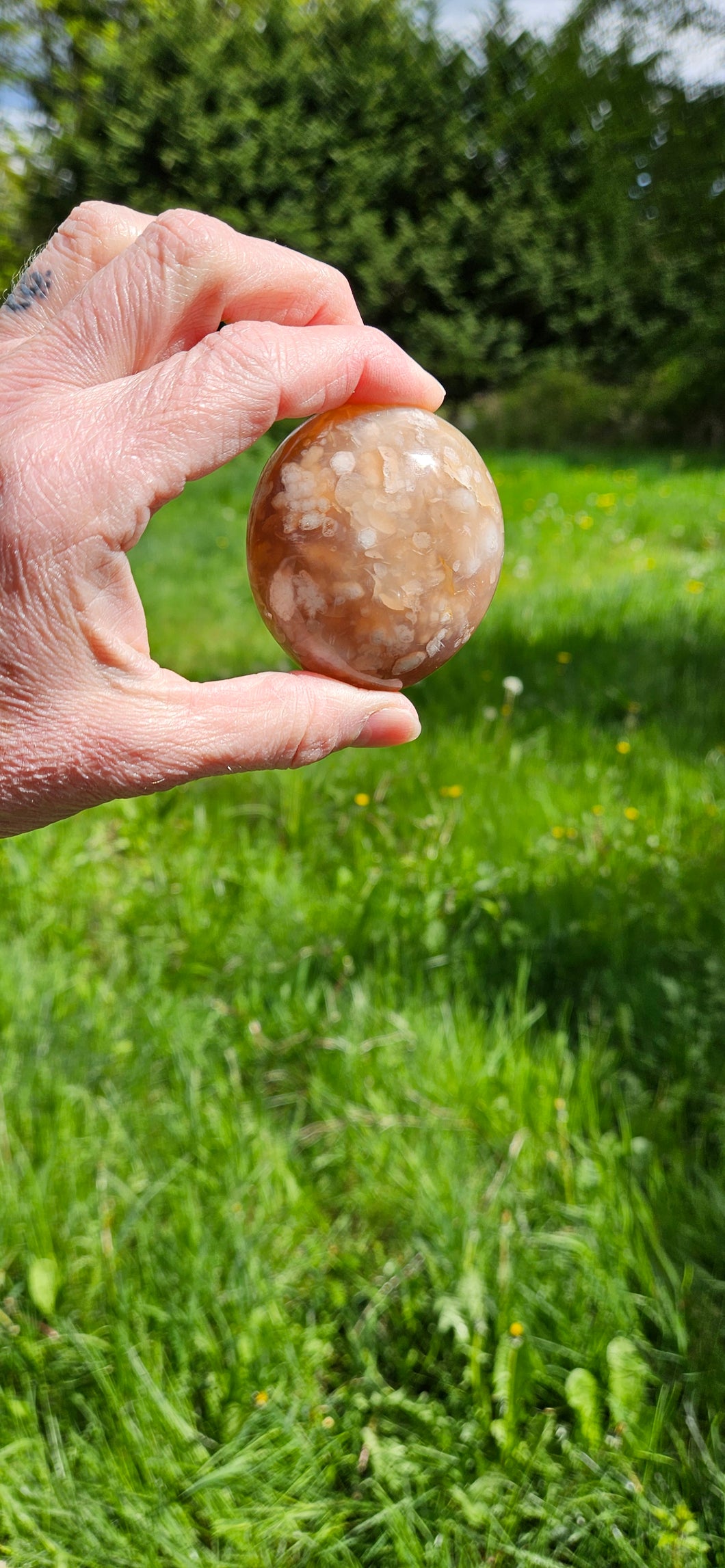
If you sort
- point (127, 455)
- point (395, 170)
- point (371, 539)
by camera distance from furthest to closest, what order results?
1. point (395, 170)
2. point (371, 539)
3. point (127, 455)

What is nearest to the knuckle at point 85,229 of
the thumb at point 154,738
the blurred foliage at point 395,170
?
the thumb at point 154,738

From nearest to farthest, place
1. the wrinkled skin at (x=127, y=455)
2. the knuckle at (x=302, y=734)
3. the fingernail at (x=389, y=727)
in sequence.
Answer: the wrinkled skin at (x=127, y=455)
the knuckle at (x=302, y=734)
the fingernail at (x=389, y=727)

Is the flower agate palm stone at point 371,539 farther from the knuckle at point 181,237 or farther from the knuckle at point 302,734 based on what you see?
the knuckle at point 181,237

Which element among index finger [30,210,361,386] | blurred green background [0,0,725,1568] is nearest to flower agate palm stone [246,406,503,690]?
index finger [30,210,361,386]

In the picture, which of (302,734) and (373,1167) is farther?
(373,1167)

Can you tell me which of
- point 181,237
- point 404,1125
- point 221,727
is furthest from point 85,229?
point 404,1125

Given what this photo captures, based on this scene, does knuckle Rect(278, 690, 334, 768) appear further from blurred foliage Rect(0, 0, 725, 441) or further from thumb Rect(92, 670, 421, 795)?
blurred foliage Rect(0, 0, 725, 441)

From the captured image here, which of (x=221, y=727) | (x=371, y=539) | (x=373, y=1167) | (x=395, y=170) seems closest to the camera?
(x=221, y=727)

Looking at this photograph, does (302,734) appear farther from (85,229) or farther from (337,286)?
(85,229)
